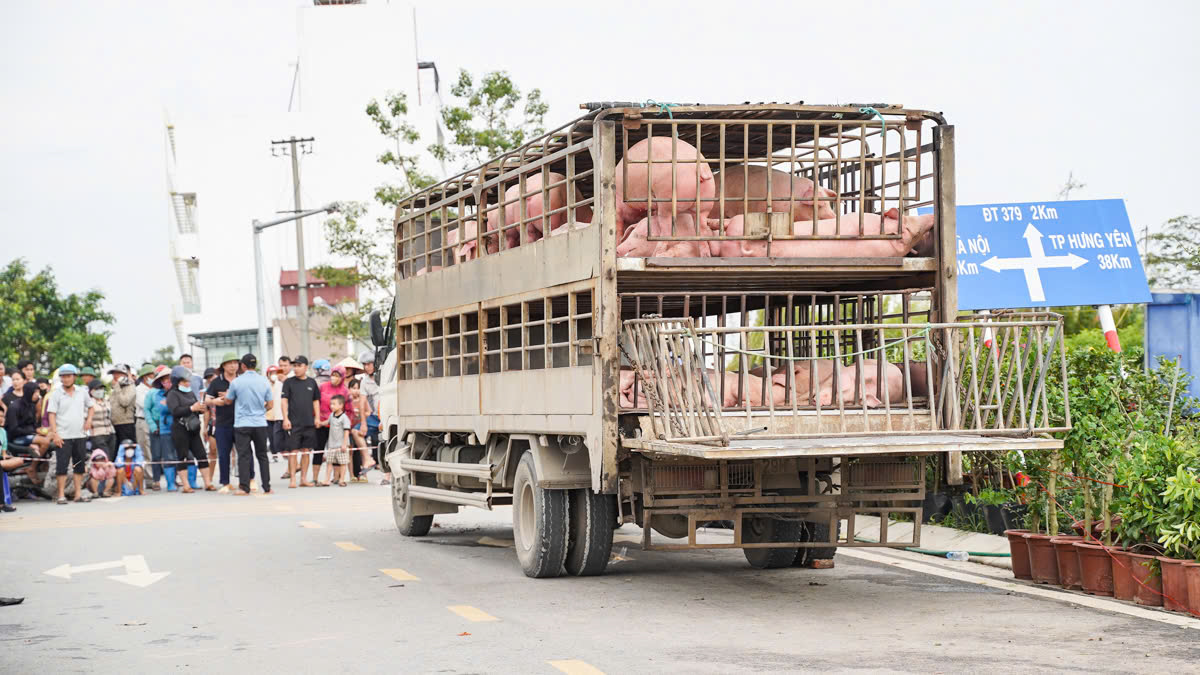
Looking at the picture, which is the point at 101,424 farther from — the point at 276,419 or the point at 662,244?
the point at 662,244

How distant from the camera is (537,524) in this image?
37.7 ft

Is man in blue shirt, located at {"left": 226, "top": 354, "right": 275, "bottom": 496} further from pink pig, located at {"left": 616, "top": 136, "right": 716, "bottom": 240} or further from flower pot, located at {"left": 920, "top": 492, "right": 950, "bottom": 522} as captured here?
pink pig, located at {"left": 616, "top": 136, "right": 716, "bottom": 240}

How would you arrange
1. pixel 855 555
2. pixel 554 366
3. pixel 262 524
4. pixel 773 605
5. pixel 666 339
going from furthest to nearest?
1. pixel 262 524
2. pixel 855 555
3. pixel 554 366
4. pixel 773 605
5. pixel 666 339

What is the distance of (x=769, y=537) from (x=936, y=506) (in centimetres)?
236

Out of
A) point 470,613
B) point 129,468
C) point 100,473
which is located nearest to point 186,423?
point 129,468

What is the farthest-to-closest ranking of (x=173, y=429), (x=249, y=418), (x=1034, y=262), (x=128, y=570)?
1. (x=173, y=429)
2. (x=249, y=418)
3. (x=1034, y=262)
4. (x=128, y=570)

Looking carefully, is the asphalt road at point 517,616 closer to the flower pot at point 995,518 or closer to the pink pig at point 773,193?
the flower pot at point 995,518

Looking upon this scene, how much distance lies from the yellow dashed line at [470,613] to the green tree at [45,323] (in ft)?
197

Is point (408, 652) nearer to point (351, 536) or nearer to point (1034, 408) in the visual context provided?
point (1034, 408)

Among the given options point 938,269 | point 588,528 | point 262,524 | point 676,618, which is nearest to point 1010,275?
point 938,269

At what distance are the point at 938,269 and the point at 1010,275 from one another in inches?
195

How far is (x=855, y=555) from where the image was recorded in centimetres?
1337

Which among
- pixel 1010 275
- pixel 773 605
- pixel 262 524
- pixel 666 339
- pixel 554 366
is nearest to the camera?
pixel 666 339

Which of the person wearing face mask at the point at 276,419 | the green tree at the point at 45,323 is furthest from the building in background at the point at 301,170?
the person wearing face mask at the point at 276,419
